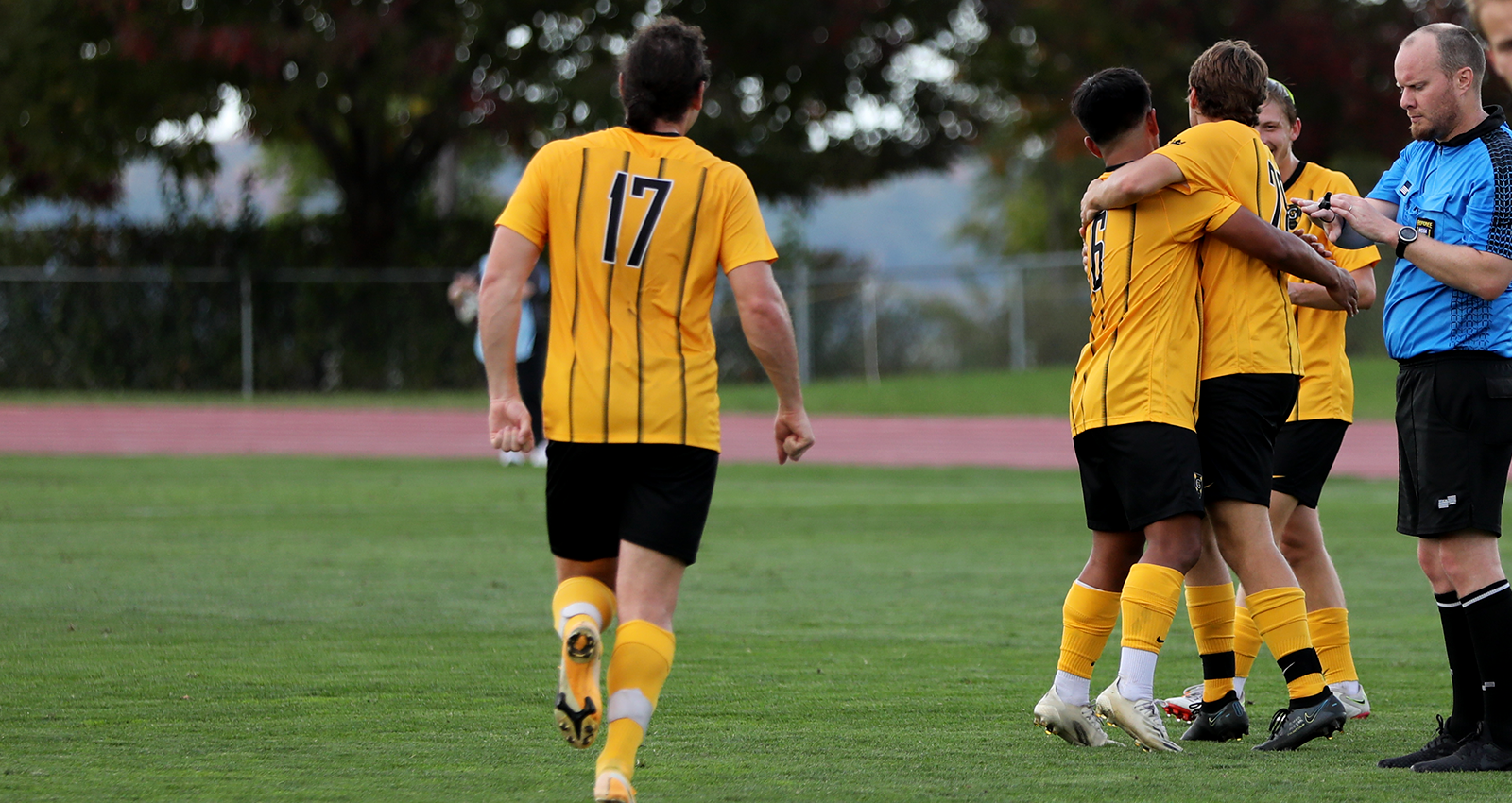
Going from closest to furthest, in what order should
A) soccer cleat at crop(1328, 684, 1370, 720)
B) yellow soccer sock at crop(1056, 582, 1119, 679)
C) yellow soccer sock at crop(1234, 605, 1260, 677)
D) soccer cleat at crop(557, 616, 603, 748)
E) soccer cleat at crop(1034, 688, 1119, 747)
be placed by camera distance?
1. soccer cleat at crop(557, 616, 603, 748)
2. soccer cleat at crop(1034, 688, 1119, 747)
3. yellow soccer sock at crop(1056, 582, 1119, 679)
4. soccer cleat at crop(1328, 684, 1370, 720)
5. yellow soccer sock at crop(1234, 605, 1260, 677)

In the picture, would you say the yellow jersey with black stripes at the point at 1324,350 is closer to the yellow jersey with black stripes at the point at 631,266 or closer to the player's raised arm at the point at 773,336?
the player's raised arm at the point at 773,336

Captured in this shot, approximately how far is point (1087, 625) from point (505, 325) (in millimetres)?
2018

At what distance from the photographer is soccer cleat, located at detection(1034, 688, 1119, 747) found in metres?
4.97

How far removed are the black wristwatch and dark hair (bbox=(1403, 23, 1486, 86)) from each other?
0.42 metres

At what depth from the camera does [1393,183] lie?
5.01 meters

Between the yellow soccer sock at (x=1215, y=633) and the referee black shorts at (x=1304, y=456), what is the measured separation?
→ 516 millimetres

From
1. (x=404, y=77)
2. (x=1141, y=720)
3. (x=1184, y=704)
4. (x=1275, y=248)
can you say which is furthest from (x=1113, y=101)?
(x=404, y=77)

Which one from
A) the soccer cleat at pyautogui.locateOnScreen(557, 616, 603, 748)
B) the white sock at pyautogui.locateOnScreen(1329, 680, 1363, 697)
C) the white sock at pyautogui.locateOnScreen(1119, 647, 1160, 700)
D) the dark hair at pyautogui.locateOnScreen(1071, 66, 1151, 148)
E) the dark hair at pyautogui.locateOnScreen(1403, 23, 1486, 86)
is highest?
the dark hair at pyautogui.locateOnScreen(1403, 23, 1486, 86)

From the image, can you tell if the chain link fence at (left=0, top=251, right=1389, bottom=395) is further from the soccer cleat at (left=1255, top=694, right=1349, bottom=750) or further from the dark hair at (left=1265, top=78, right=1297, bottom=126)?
the soccer cleat at (left=1255, top=694, right=1349, bottom=750)

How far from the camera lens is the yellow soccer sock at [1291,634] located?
199 inches

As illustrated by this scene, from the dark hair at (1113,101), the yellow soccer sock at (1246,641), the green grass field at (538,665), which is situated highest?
the dark hair at (1113,101)

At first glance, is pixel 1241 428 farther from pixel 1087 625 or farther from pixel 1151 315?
pixel 1087 625

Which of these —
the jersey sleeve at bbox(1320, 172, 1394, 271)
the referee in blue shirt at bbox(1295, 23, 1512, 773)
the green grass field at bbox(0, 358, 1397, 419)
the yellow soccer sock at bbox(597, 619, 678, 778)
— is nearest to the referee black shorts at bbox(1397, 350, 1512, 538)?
the referee in blue shirt at bbox(1295, 23, 1512, 773)

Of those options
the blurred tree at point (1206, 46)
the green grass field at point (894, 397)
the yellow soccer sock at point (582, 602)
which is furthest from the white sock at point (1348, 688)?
the blurred tree at point (1206, 46)
